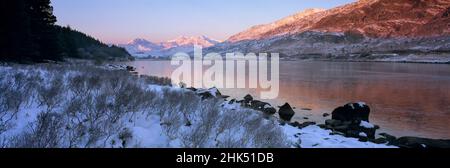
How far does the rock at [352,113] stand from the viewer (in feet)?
69.1

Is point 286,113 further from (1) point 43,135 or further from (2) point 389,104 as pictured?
(1) point 43,135

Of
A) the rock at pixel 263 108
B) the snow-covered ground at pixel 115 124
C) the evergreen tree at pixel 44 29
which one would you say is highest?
the evergreen tree at pixel 44 29

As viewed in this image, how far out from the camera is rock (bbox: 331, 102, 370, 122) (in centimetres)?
2106

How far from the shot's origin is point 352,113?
2134 cm

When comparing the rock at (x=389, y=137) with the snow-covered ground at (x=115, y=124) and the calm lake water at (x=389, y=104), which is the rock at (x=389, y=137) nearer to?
the calm lake water at (x=389, y=104)

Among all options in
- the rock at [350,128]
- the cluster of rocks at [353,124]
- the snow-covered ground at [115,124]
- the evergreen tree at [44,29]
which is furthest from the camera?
the evergreen tree at [44,29]

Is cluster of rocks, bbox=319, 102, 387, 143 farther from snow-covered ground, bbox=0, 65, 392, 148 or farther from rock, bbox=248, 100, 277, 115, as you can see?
rock, bbox=248, 100, 277, 115

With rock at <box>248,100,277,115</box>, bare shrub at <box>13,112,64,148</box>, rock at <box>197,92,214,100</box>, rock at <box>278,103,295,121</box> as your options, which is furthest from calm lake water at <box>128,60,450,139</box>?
bare shrub at <box>13,112,64,148</box>

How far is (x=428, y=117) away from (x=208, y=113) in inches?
662

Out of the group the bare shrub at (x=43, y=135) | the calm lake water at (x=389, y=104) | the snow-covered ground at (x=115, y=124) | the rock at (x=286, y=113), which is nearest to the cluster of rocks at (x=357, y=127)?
the rock at (x=286, y=113)

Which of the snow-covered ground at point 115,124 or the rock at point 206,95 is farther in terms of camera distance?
the rock at point 206,95
